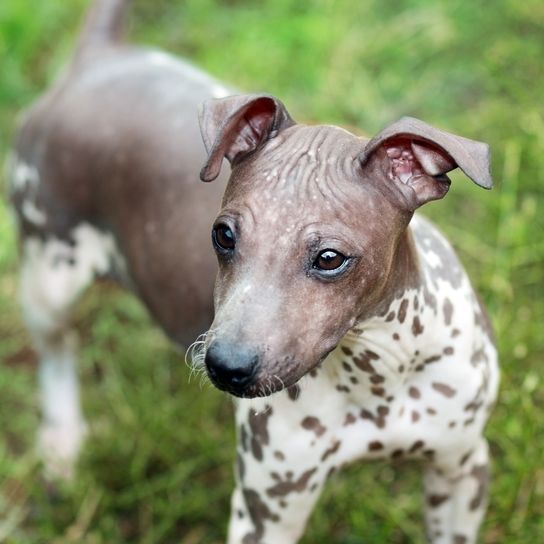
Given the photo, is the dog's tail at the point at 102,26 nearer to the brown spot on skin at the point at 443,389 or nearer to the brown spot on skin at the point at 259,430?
the brown spot on skin at the point at 259,430

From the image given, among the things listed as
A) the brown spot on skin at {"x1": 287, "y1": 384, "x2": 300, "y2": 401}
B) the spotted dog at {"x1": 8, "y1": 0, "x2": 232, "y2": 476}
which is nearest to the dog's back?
the spotted dog at {"x1": 8, "y1": 0, "x2": 232, "y2": 476}

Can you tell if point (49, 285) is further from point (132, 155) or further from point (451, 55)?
point (451, 55)

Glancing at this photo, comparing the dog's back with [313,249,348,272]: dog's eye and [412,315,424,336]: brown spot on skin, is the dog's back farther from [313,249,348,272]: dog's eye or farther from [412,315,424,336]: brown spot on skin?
[313,249,348,272]: dog's eye

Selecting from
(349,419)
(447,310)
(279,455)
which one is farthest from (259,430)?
(447,310)

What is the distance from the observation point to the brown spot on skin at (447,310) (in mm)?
2376

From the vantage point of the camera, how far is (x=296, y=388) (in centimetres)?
235

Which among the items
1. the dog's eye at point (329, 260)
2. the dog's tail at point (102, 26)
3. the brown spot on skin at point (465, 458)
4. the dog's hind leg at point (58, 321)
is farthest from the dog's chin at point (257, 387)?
the dog's tail at point (102, 26)

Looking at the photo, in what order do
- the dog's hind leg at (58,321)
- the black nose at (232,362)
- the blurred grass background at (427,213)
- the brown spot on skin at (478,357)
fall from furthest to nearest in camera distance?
1. the blurred grass background at (427,213)
2. the dog's hind leg at (58,321)
3. the brown spot on skin at (478,357)
4. the black nose at (232,362)

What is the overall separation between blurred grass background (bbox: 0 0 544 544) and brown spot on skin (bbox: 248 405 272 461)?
862mm

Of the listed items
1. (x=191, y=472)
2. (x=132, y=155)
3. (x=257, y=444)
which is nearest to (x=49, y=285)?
(x=132, y=155)

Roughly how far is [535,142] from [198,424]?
67.1 inches

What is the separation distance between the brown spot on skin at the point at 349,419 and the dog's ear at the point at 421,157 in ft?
1.83

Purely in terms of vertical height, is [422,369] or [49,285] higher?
[422,369]

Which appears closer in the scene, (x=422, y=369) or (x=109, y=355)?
(x=422, y=369)
